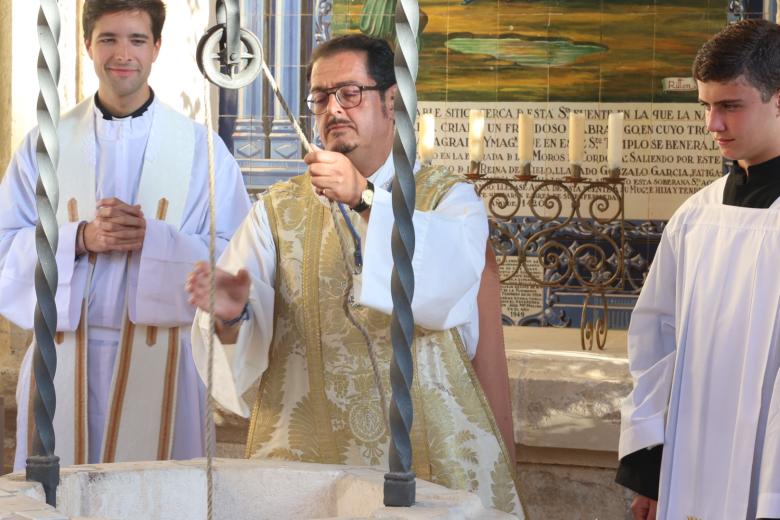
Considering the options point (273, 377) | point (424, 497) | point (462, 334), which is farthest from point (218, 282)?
point (424, 497)

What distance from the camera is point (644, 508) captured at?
10.8 ft

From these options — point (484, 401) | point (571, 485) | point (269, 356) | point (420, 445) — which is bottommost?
point (571, 485)

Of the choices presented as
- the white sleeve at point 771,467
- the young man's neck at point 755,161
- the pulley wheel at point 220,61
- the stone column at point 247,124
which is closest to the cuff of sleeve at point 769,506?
the white sleeve at point 771,467

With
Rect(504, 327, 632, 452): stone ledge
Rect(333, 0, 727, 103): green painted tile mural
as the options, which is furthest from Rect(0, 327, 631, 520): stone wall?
Rect(333, 0, 727, 103): green painted tile mural

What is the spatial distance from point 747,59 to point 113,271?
214 cm

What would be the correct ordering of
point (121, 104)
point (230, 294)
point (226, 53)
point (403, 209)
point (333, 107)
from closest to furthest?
point (403, 209) → point (226, 53) → point (230, 294) → point (333, 107) → point (121, 104)

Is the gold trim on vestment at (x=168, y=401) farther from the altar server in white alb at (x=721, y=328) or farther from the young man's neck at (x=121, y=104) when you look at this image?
the altar server in white alb at (x=721, y=328)

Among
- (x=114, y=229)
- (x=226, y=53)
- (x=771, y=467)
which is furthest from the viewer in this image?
(x=114, y=229)

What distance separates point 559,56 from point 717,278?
5.33 meters

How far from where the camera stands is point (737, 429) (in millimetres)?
3053

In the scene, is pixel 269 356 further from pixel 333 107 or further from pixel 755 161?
pixel 755 161

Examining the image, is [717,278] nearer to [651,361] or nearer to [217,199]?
[651,361]

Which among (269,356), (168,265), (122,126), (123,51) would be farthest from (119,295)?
(269,356)

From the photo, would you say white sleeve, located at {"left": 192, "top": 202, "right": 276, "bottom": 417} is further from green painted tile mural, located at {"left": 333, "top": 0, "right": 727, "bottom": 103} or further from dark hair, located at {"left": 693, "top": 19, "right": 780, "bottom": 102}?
green painted tile mural, located at {"left": 333, "top": 0, "right": 727, "bottom": 103}
